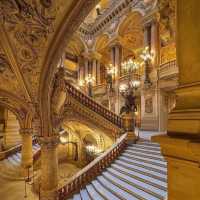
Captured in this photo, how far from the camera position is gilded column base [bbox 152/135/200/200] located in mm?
1191

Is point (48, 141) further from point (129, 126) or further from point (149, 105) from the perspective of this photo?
point (149, 105)

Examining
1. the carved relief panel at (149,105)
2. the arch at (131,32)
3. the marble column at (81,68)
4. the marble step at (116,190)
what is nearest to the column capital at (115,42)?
the arch at (131,32)

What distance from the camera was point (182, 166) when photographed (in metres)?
1.30

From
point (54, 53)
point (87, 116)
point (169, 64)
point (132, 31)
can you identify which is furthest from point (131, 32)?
point (54, 53)

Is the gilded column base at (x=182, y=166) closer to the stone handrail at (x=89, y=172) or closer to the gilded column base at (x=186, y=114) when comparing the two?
the gilded column base at (x=186, y=114)

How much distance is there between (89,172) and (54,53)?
187 inches

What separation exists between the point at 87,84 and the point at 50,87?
41.1ft

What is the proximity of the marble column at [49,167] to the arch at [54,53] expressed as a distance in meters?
0.37

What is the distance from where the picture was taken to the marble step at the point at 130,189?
446 cm

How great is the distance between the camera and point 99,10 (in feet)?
58.5

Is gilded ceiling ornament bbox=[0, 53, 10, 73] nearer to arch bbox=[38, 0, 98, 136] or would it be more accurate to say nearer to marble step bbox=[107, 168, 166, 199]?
arch bbox=[38, 0, 98, 136]

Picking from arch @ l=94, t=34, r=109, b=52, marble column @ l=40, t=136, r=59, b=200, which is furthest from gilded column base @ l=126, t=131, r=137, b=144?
arch @ l=94, t=34, r=109, b=52

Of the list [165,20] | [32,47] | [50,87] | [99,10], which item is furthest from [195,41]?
[99,10]

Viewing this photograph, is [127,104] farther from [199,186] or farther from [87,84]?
[87,84]
